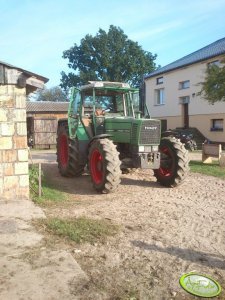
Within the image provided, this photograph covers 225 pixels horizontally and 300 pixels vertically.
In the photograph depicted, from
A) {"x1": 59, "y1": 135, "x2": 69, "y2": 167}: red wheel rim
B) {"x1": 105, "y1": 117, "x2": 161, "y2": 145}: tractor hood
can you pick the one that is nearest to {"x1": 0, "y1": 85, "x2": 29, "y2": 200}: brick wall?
{"x1": 105, "y1": 117, "x2": 161, "y2": 145}: tractor hood

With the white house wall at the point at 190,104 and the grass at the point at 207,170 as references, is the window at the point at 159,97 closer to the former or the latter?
the white house wall at the point at 190,104

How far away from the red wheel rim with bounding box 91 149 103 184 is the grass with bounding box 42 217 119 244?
8.34 feet

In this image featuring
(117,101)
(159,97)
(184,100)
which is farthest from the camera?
(159,97)

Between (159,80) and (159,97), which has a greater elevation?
(159,80)

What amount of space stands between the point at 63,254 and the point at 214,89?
12.6 m

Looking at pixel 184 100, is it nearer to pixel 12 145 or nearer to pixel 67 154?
pixel 67 154

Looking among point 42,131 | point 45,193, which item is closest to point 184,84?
point 42,131

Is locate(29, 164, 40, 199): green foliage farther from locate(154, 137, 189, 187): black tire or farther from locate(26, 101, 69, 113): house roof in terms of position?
locate(26, 101, 69, 113): house roof

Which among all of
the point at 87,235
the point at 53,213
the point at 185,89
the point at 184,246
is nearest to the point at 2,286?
the point at 87,235

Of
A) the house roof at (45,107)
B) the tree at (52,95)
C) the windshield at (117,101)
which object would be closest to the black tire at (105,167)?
the windshield at (117,101)

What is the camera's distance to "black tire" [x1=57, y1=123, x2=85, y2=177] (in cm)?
1010

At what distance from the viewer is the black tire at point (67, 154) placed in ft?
33.1

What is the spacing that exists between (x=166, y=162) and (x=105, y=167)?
2077mm

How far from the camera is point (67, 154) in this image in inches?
432
